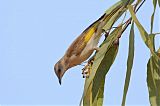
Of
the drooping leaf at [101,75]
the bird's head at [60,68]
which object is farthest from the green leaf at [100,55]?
the bird's head at [60,68]

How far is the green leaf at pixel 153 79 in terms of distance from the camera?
1.56 m

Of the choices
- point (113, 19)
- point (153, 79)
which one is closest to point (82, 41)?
point (113, 19)

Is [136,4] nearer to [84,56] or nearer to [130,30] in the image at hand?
[130,30]

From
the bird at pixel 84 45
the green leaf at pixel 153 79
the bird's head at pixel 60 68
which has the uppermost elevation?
the bird at pixel 84 45

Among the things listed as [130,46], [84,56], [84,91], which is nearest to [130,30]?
[130,46]

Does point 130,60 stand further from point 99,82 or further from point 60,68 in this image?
point 60,68

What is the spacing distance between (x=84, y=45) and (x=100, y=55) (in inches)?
2.9

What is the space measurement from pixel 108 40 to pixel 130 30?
9 cm

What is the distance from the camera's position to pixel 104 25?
1683 mm

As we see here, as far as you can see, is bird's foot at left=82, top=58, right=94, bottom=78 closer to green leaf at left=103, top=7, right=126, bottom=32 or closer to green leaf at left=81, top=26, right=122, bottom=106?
green leaf at left=81, top=26, right=122, bottom=106

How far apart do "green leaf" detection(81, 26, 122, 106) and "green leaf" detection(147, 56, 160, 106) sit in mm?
142

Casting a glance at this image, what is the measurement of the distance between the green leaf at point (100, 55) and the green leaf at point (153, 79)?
0.47 ft

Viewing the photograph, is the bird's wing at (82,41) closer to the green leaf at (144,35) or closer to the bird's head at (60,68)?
the bird's head at (60,68)

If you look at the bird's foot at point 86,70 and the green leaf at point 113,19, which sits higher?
the green leaf at point 113,19
